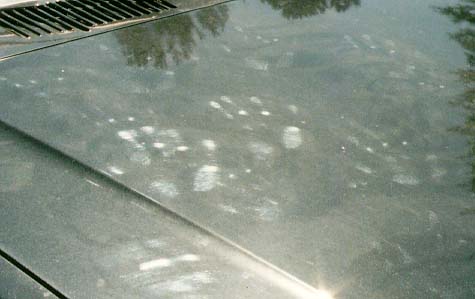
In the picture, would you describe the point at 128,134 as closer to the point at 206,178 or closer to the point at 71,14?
the point at 206,178

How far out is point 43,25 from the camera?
167cm

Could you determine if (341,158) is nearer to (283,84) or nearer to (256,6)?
(283,84)

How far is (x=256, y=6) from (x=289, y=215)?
993 millimetres

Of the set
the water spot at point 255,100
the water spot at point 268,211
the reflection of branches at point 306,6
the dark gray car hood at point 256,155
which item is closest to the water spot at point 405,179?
the dark gray car hood at point 256,155

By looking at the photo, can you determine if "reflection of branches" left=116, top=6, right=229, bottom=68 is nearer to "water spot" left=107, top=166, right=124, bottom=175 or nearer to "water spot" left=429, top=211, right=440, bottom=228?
"water spot" left=107, top=166, right=124, bottom=175

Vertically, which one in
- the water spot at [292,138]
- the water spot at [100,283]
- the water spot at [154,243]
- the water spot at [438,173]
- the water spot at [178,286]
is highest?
the water spot at [292,138]

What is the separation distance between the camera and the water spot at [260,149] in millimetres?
1183

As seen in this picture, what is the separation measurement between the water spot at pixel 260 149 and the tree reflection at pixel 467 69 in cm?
Answer: 34

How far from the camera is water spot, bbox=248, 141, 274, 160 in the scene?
1.18 metres

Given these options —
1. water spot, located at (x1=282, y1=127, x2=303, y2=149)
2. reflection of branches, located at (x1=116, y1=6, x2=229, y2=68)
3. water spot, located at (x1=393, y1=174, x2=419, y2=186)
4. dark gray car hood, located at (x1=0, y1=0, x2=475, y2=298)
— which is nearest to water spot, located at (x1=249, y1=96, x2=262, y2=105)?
dark gray car hood, located at (x1=0, y1=0, x2=475, y2=298)

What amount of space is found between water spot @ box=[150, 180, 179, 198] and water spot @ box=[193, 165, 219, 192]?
0.11ft

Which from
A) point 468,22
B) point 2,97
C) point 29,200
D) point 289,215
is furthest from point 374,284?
point 468,22

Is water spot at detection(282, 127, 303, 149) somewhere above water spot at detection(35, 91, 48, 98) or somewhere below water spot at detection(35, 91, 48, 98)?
below

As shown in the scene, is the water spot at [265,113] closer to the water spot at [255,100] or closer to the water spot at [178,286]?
the water spot at [255,100]
